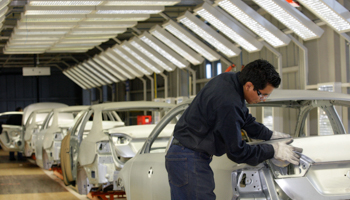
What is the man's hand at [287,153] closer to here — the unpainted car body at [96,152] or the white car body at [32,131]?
the unpainted car body at [96,152]

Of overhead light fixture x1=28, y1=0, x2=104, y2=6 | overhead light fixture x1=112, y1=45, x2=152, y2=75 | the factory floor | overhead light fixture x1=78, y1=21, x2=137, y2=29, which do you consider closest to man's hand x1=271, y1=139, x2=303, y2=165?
the factory floor

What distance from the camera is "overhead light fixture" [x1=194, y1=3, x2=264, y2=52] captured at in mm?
9641

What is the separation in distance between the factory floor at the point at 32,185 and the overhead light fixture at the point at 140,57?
5035 mm

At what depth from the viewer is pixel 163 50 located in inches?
534

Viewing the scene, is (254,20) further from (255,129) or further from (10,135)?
(10,135)

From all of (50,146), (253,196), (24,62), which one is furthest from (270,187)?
(24,62)

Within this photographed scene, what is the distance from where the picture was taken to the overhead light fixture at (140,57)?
50.1 feet

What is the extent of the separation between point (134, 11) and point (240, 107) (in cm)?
819

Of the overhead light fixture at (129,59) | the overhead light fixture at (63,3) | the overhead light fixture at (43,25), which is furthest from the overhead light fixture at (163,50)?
the overhead light fixture at (63,3)

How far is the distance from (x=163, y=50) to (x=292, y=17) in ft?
18.9

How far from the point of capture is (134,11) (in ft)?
A: 34.5

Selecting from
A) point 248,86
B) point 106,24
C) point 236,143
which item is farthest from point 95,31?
point 236,143

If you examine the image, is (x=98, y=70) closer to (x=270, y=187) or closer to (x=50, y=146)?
(x=50, y=146)

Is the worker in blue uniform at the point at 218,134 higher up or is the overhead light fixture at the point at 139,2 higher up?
the overhead light fixture at the point at 139,2
